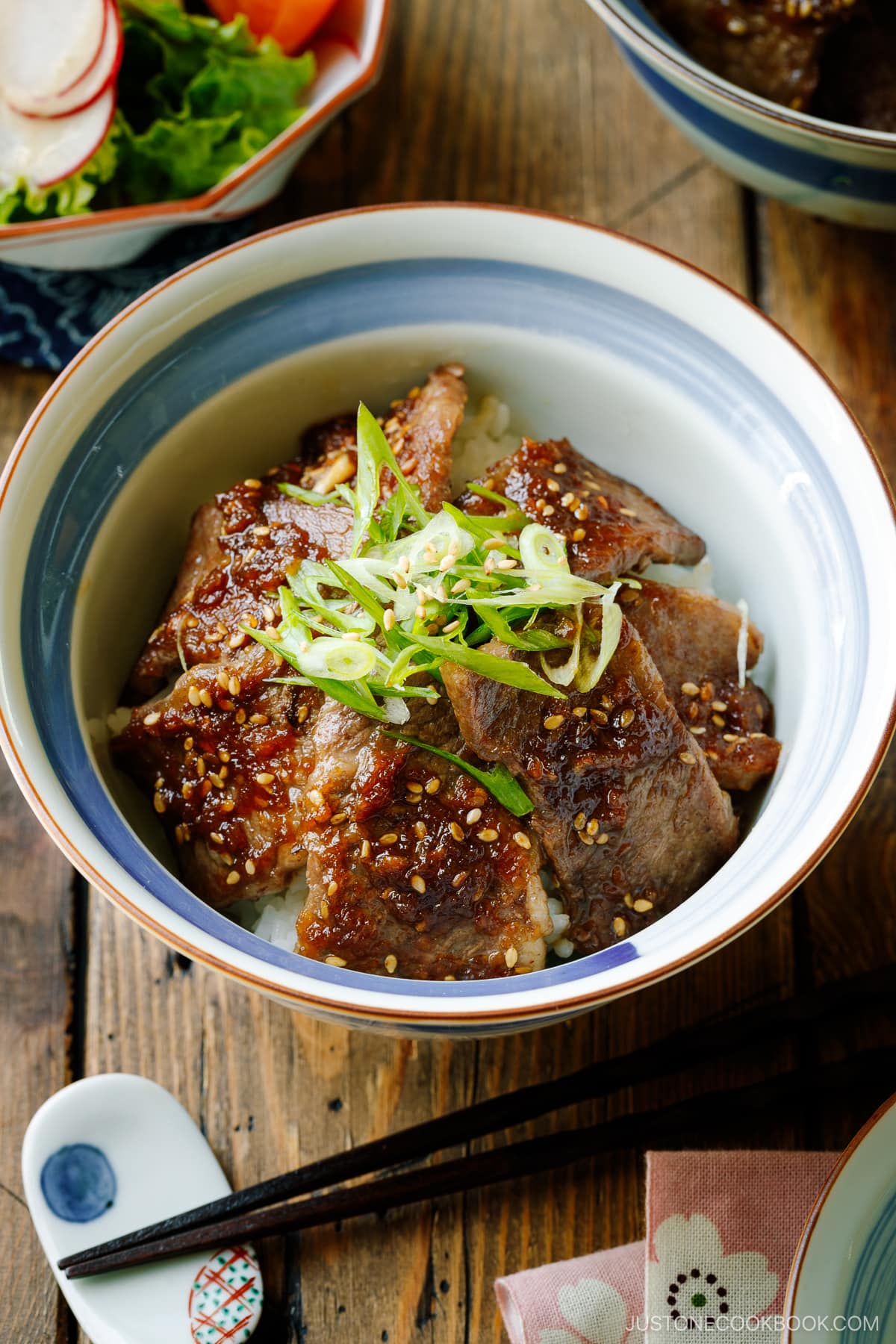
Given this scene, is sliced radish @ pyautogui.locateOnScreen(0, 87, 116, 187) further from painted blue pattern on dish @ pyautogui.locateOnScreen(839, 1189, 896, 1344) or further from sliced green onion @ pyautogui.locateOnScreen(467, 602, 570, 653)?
painted blue pattern on dish @ pyautogui.locateOnScreen(839, 1189, 896, 1344)

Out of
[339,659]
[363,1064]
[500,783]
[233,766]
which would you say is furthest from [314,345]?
[363,1064]

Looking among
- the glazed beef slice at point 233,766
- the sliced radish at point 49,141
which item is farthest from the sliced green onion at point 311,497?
the sliced radish at point 49,141

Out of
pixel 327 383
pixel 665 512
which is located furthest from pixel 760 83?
pixel 327 383

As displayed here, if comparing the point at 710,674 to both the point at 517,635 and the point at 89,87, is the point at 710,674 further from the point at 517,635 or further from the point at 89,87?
the point at 89,87

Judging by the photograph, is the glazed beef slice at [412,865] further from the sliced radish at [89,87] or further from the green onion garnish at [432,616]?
the sliced radish at [89,87]

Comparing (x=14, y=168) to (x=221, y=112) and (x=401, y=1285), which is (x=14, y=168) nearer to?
(x=221, y=112)

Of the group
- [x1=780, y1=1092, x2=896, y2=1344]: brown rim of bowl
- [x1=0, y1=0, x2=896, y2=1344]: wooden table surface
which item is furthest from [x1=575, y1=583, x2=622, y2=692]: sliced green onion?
[x1=780, y1=1092, x2=896, y2=1344]: brown rim of bowl
